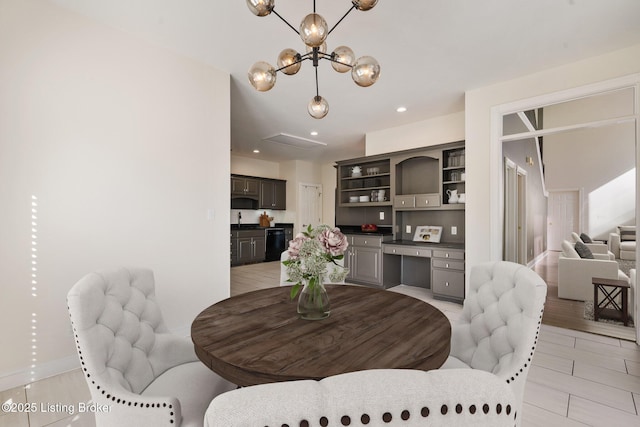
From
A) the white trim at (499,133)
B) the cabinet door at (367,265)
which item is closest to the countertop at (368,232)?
the cabinet door at (367,265)

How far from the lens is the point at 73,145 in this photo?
226cm

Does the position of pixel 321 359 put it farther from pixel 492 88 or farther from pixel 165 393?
pixel 492 88

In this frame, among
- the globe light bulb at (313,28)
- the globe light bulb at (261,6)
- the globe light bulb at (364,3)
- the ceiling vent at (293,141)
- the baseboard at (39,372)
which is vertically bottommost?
the baseboard at (39,372)

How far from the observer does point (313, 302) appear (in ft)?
4.68

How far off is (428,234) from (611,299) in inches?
86.8

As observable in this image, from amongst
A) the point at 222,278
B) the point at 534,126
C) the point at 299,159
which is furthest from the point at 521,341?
the point at 299,159

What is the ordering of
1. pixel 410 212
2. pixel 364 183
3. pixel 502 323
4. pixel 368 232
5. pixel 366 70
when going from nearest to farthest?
pixel 502 323
pixel 366 70
pixel 410 212
pixel 368 232
pixel 364 183

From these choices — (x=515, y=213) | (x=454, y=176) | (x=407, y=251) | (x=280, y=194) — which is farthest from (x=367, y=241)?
(x=280, y=194)

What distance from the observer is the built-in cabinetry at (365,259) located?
4852 mm

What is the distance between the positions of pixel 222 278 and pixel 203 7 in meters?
2.46

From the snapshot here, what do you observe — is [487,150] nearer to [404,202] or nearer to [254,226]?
[404,202]

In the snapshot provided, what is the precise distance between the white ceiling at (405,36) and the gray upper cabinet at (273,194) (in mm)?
4218

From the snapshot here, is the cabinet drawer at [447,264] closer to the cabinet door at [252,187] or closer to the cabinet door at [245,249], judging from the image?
the cabinet door at [245,249]

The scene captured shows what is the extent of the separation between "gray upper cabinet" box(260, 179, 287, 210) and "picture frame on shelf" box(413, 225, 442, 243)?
4373mm
